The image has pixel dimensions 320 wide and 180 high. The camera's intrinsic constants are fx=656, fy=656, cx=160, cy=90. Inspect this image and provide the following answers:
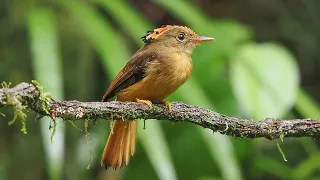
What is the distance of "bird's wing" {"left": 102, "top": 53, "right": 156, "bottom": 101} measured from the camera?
2062mm

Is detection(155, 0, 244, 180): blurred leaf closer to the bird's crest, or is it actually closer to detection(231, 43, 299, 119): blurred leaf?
detection(231, 43, 299, 119): blurred leaf

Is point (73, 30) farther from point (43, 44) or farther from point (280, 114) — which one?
point (280, 114)

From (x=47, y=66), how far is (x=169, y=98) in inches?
23.9

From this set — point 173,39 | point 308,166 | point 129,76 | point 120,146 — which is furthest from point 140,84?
point 308,166

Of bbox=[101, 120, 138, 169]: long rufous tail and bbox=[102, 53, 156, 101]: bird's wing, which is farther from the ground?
bbox=[102, 53, 156, 101]: bird's wing

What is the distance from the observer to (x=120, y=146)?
2025 mm

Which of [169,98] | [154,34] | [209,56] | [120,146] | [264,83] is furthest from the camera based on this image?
[209,56]

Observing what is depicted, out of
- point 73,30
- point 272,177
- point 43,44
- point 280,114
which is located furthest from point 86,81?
point 272,177

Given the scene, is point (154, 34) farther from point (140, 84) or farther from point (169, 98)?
point (169, 98)

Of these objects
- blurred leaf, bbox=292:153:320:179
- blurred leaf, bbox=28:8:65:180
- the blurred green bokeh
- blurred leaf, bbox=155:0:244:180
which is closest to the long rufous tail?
the blurred green bokeh

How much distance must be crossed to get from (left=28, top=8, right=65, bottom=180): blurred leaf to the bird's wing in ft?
0.94

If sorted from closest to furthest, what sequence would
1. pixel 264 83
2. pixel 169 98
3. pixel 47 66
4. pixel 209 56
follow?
pixel 47 66 < pixel 264 83 < pixel 169 98 < pixel 209 56

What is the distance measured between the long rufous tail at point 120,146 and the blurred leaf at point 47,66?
8.9 inches

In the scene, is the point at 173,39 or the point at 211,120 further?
the point at 173,39
